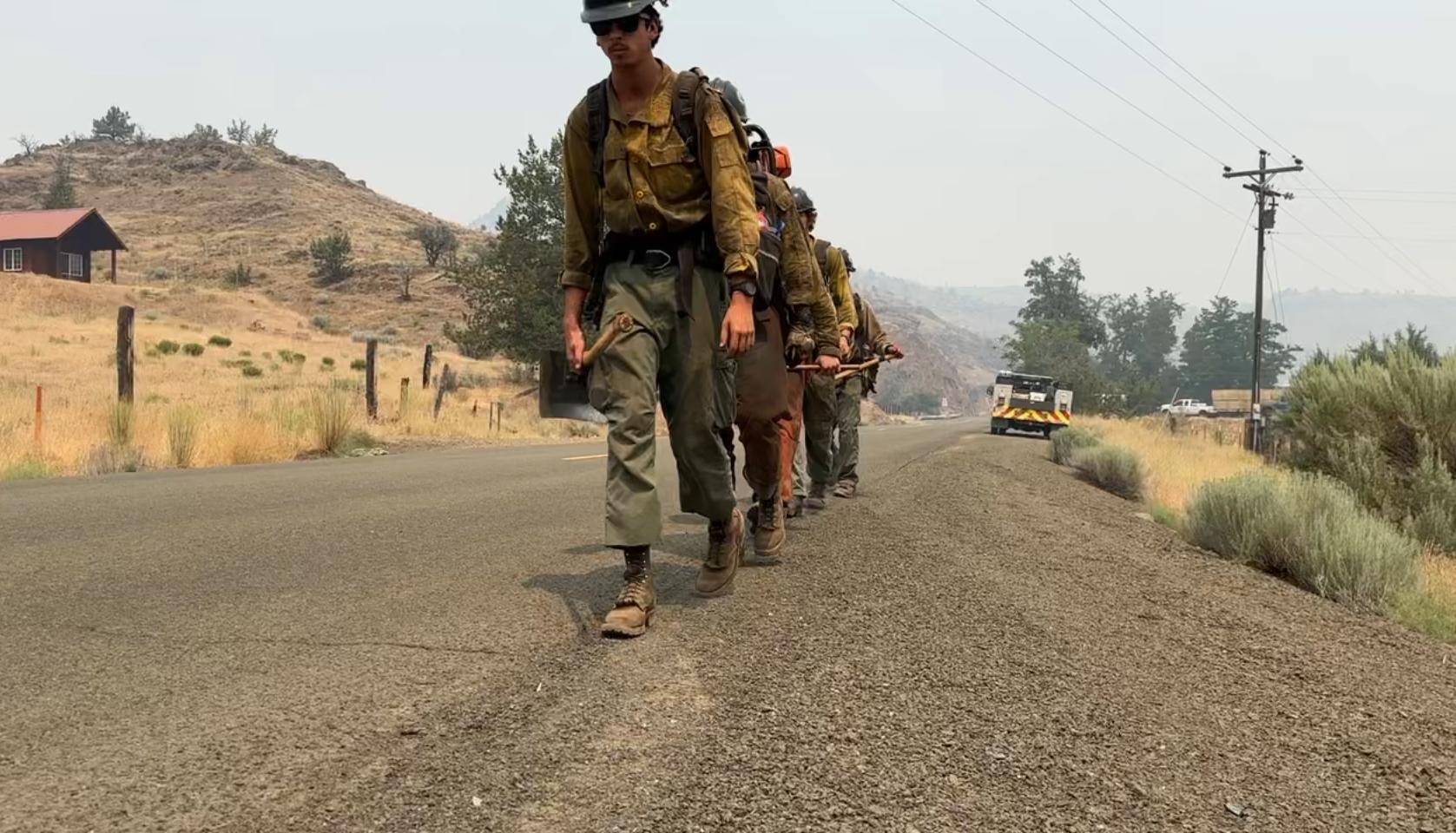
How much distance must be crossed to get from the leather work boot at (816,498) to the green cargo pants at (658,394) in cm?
333

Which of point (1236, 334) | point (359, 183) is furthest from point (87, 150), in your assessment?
point (1236, 334)

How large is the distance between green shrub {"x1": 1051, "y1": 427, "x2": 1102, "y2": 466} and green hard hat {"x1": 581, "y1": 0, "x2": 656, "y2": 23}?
561 inches

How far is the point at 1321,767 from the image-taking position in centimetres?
231

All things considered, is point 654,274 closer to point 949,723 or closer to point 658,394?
point 658,394

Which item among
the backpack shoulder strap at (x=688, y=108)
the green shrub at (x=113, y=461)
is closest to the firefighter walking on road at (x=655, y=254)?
the backpack shoulder strap at (x=688, y=108)

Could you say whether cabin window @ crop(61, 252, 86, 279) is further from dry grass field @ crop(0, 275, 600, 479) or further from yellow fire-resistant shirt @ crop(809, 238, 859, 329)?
yellow fire-resistant shirt @ crop(809, 238, 859, 329)

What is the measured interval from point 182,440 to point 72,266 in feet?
201

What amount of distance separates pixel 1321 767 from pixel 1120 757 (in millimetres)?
479

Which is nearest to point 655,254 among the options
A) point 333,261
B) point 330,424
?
point 330,424

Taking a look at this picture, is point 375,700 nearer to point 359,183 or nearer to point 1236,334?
point 359,183

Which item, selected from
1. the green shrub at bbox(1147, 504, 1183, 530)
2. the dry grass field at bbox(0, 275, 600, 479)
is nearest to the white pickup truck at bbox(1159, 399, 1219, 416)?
the dry grass field at bbox(0, 275, 600, 479)

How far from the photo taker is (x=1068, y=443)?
17.8 m

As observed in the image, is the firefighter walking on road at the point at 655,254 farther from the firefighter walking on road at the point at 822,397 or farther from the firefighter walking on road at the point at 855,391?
the firefighter walking on road at the point at 855,391

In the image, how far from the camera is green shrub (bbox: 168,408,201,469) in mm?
10992
